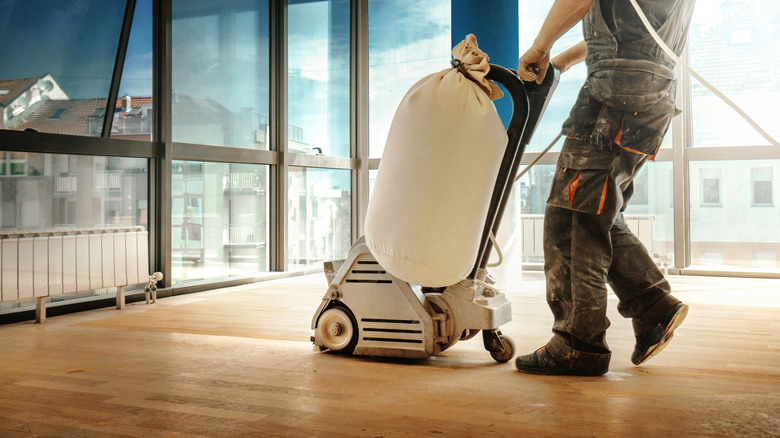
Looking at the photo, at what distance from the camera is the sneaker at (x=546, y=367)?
2045 mm

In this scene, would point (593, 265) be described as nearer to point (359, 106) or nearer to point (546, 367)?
point (546, 367)

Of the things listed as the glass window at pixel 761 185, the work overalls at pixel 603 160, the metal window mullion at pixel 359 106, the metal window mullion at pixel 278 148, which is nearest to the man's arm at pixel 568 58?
the work overalls at pixel 603 160

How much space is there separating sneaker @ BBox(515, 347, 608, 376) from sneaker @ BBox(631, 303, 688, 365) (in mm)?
162

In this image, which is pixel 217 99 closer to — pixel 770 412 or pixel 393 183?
pixel 393 183

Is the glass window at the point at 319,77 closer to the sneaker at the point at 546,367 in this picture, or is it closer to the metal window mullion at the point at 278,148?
the metal window mullion at the point at 278,148

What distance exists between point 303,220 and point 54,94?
2768 mm

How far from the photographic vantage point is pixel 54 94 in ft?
12.6

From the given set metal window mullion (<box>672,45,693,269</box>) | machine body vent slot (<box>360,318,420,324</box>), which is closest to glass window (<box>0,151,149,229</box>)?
machine body vent slot (<box>360,318,420,324</box>)

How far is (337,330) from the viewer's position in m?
2.39

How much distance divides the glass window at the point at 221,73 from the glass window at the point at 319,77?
0.40 metres

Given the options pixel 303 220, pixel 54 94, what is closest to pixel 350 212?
pixel 303 220

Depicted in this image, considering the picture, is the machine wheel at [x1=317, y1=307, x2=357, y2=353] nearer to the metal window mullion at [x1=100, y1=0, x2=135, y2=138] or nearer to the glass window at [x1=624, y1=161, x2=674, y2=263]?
the metal window mullion at [x1=100, y1=0, x2=135, y2=138]

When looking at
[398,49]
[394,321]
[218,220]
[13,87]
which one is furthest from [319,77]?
[394,321]

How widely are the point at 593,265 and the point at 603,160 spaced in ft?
1.07
